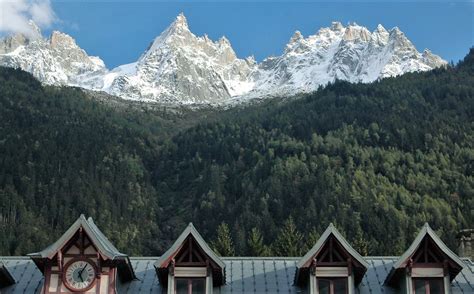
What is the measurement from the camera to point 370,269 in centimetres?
3591

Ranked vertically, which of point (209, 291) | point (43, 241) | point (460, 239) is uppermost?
point (43, 241)

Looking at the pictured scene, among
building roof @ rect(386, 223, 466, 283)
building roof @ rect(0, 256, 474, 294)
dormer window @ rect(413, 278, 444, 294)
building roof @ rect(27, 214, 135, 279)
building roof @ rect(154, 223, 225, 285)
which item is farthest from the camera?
building roof @ rect(0, 256, 474, 294)

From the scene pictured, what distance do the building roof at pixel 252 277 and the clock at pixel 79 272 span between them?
226 cm

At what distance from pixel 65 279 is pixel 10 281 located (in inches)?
165

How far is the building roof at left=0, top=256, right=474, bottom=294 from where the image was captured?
3416 centimetres

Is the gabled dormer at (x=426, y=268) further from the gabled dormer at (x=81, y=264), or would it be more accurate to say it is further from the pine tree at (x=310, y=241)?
the pine tree at (x=310, y=241)

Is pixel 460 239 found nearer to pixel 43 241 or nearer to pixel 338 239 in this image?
pixel 338 239

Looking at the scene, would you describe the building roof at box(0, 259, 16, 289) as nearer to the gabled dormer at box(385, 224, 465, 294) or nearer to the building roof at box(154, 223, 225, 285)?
the building roof at box(154, 223, 225, 285)

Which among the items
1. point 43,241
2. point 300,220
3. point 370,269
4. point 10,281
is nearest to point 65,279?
point 10,281

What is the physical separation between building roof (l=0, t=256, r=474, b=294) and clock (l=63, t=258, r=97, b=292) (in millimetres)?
2265

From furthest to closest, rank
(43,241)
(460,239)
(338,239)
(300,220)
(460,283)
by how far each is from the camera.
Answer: (300,220) < (43,241) < (460,239) < (460,283) < (338,239)

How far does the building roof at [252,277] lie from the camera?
112 feet

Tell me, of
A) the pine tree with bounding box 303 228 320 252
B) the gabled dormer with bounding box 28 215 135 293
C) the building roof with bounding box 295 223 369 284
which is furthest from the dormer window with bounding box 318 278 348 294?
the pine tree with bounding box 303 228 320 252

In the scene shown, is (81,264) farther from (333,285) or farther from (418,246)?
(418,246)
